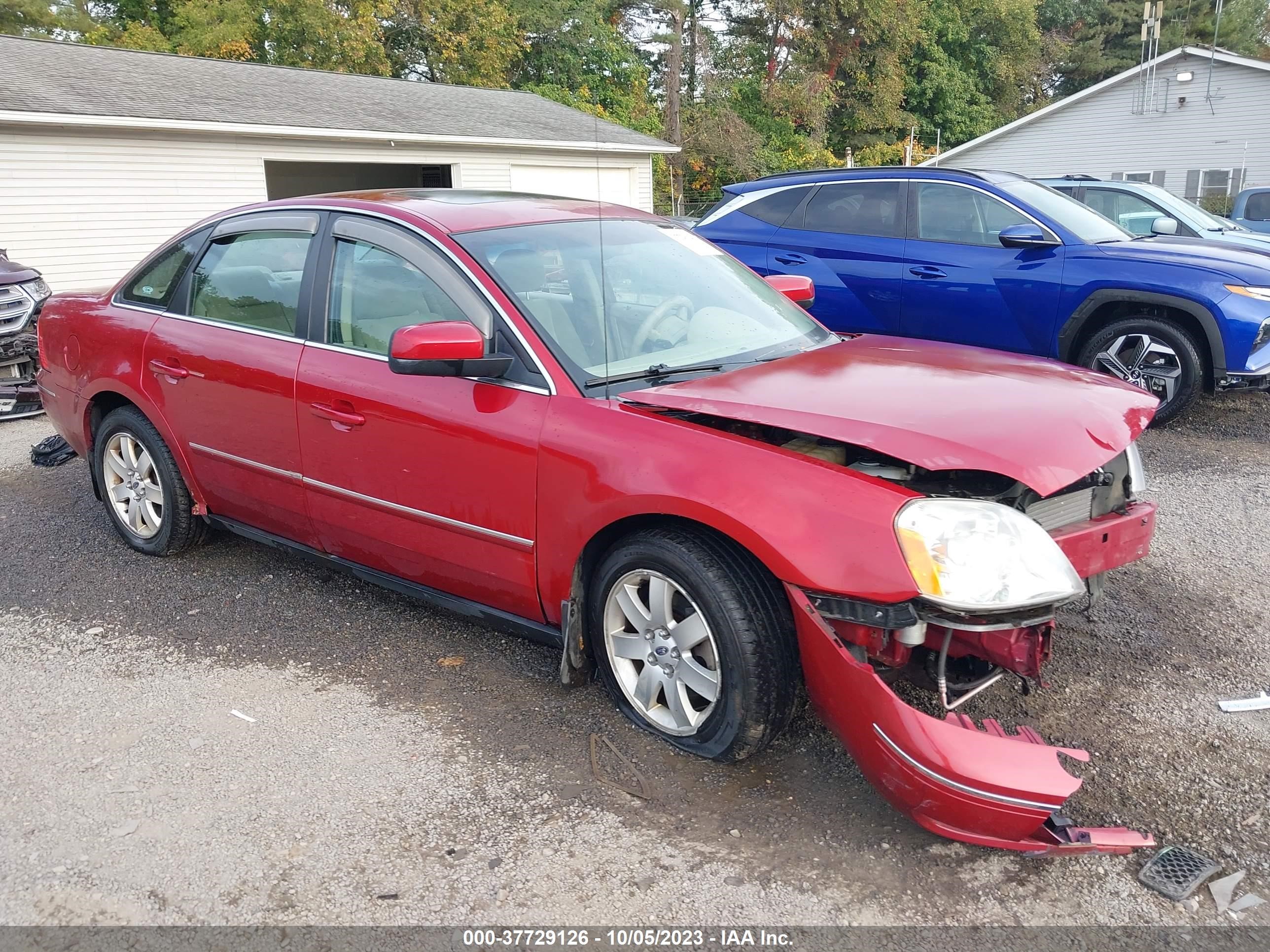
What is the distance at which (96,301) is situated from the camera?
503 centimetres

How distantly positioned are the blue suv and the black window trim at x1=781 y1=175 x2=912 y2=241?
11 mm

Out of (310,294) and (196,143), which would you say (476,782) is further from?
(196,143)

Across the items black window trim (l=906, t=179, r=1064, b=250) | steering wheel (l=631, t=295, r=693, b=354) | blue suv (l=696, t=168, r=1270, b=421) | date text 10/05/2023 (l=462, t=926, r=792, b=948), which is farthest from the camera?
black window trim (l=906, t=179, r=1064, b=250)

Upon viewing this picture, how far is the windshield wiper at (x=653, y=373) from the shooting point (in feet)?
10.9

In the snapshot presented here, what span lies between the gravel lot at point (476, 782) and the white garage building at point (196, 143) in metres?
7.45

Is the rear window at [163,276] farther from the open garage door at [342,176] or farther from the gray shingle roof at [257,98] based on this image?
the open garage door at [342,176]

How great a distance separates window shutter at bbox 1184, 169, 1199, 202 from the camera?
27.2m

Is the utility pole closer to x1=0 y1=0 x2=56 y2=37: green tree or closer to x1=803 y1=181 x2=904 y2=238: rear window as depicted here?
x1=0 y1=0 x2=56 y2=37: green tree

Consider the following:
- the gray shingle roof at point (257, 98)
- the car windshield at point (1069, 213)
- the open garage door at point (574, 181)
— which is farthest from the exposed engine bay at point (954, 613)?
the open garage door at point (574, 181)

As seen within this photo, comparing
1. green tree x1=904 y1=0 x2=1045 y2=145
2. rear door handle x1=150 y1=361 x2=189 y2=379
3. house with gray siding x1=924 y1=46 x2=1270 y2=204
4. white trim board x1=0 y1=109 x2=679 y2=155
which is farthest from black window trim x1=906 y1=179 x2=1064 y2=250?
green tree x1=904 y1=0 x2=1045 y2=145

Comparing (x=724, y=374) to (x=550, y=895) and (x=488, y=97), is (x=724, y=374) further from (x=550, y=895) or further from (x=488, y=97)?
(x=488, y=97)

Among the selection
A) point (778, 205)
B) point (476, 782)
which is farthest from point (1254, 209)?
point (476, 782)

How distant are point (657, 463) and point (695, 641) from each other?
53 cm

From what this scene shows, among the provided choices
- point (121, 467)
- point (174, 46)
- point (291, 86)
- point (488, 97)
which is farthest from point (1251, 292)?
point (174, 46)
